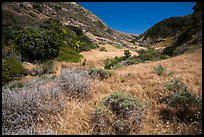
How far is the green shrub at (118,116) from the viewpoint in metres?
3.89

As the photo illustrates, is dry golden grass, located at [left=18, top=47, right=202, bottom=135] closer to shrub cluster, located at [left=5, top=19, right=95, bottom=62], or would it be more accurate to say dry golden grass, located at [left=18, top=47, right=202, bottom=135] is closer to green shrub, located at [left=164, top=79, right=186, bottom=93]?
green shrub, located at [left=164, top=79, right=186, bottom=93]

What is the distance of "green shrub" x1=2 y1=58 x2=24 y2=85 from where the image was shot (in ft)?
41.6

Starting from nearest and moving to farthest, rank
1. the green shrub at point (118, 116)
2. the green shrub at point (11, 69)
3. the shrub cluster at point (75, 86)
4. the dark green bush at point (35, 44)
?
the green shrub at point (118, 116)
the shrub cluster at point (75, 86)
the green shrub at point (11, 69)
the dark green bush at point (35, 44)

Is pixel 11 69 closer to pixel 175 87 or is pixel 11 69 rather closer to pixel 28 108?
pixel 28 108

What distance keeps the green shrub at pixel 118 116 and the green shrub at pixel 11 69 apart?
9.21 m

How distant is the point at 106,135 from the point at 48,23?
21538 mm

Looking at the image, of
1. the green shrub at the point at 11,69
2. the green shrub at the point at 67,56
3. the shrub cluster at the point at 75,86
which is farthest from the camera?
the green shrub at the point at 67,56

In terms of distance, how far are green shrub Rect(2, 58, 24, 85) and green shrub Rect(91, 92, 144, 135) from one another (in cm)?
921

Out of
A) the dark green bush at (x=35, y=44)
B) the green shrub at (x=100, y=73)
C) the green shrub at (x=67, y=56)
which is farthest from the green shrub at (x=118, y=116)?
the green shrub at (x=67, y=56)

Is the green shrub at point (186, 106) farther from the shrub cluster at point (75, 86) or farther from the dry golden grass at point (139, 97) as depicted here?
the shrub cluster at point (75, 86)

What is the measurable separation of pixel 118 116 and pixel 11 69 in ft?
34.7

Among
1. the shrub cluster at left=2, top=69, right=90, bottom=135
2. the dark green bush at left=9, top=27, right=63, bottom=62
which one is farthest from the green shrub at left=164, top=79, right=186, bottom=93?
the dark green bush at left=9, top=27, right=63, bottom=62

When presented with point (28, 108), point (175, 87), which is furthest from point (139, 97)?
point (28, 108)

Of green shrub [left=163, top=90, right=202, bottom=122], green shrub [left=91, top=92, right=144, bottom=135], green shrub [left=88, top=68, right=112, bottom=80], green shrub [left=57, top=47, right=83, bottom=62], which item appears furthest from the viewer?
green shrub [left=57, top=47, right=83, bottom=62]
